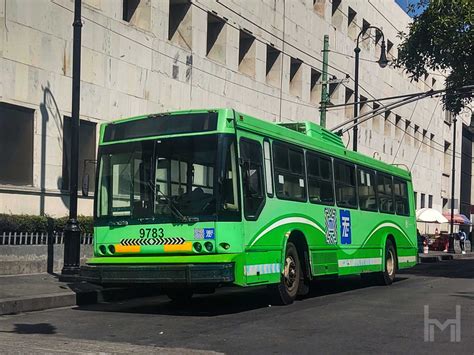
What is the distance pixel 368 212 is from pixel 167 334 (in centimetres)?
842

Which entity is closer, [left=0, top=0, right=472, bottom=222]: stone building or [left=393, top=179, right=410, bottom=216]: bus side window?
[left=0, top=0, right=472, bottom=222]: stone building

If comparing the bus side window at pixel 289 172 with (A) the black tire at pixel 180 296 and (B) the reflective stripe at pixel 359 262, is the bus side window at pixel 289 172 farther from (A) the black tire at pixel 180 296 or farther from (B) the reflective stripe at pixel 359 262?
(A) the black tire at pixel 180 296

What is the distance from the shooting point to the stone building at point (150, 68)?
16984 millimetres

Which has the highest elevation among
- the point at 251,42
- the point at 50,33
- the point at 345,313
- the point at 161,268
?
the point at 251,42

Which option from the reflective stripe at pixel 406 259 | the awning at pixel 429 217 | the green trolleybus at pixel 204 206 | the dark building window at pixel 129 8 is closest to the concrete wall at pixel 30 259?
the green trolleybus at pixel 204 206

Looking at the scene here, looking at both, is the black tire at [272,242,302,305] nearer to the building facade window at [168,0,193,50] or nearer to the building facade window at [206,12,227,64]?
the building facade window at [168,0,193,50]

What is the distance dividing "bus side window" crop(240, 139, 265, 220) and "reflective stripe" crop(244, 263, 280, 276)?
0.80 metres

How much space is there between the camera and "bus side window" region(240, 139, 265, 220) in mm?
10578

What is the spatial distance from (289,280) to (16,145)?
28.5 ft

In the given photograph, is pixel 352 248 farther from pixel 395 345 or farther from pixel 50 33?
pixel 50 33

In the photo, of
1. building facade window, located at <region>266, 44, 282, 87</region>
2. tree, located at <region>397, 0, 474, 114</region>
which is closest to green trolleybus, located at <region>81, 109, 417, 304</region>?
tree, located at <region>397, 0, 474, 114</region>

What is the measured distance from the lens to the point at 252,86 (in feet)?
91.5

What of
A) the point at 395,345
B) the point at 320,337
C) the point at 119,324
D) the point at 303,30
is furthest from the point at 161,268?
the point at 303,30

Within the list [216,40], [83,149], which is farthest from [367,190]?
[216,40]
